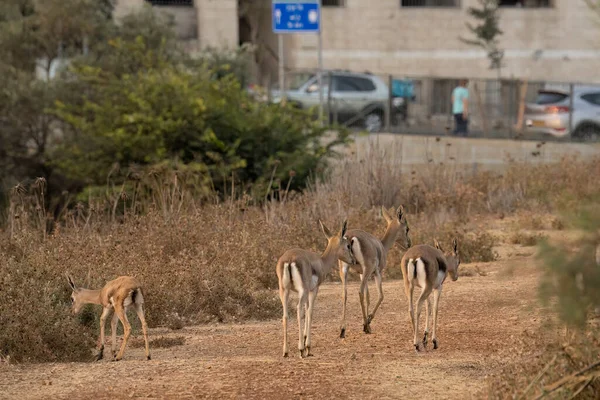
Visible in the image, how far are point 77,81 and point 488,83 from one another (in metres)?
12.0

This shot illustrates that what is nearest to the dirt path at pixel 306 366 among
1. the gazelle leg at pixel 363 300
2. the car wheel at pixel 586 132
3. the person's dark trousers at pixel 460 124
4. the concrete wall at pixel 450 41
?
the gazelle leg at pixel 363 300

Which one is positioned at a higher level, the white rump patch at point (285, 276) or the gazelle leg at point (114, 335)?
the white rump patch at point (285, 276)

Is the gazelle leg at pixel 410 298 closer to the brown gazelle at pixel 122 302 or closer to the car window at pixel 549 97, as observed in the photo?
the brown gazelle at pixel 122 302

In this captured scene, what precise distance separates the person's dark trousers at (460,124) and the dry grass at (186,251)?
13855 millimetres

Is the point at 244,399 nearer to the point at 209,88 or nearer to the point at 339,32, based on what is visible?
the point at 209,88

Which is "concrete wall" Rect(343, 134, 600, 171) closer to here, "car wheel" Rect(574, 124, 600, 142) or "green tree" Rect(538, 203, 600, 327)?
"car wheel" Rect(574, 124, 600, 142)

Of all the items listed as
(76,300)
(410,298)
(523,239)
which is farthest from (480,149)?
(76,300)

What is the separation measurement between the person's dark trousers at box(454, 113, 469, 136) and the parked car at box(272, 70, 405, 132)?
1.79 m

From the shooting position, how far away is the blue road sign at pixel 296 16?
3043 cm

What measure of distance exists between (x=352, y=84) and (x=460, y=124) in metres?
5.87

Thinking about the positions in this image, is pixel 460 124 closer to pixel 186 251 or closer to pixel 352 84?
pixel 352 84

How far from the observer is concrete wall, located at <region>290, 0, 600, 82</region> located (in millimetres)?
54969

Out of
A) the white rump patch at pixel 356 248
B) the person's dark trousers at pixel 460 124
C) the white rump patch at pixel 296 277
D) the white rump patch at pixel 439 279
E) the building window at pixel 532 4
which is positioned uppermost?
the white rump patch at pixel 296 277

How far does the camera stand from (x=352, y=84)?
40906 mm
